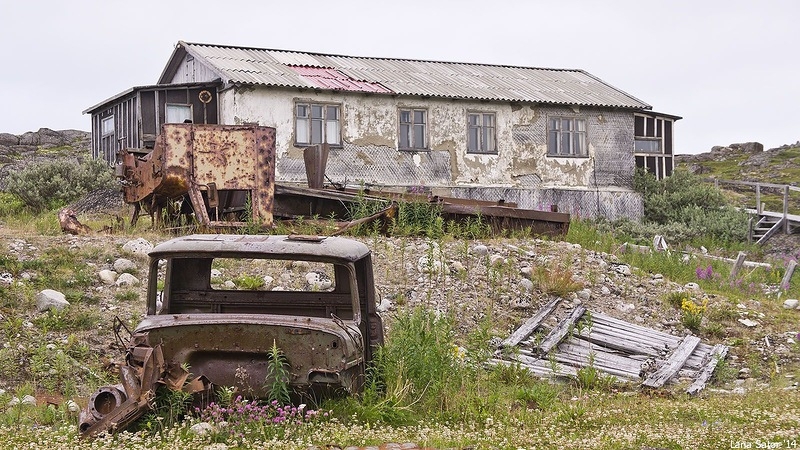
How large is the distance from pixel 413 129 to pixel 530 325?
13217mm

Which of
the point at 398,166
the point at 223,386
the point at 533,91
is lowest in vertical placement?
the point at 223,386

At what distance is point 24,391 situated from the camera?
26.9 ft

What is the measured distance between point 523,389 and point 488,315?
9.78ft

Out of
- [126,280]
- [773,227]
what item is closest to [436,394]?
[126,280]

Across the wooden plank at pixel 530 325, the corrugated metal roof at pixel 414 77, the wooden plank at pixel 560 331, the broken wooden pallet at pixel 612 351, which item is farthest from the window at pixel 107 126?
the wooden plank at pixel 560 331

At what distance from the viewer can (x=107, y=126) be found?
2597cm

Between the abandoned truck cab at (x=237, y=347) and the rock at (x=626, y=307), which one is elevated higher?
the abandoned truck cab at (x=237, y=347)

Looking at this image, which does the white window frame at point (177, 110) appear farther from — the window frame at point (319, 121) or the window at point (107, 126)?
the window at point (107, 126)

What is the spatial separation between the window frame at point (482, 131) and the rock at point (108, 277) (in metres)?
14.7

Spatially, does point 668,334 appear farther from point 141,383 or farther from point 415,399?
point 141,383

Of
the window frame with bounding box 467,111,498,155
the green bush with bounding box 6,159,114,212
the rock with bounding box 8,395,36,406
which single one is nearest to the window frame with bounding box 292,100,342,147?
the window frame with bounding box 467,111,498,155

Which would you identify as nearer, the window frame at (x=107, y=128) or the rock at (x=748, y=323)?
the rock at (x=748, y=323)

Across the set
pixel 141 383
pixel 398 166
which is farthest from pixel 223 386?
pixel 398 166

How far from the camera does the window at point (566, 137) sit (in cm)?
2623
